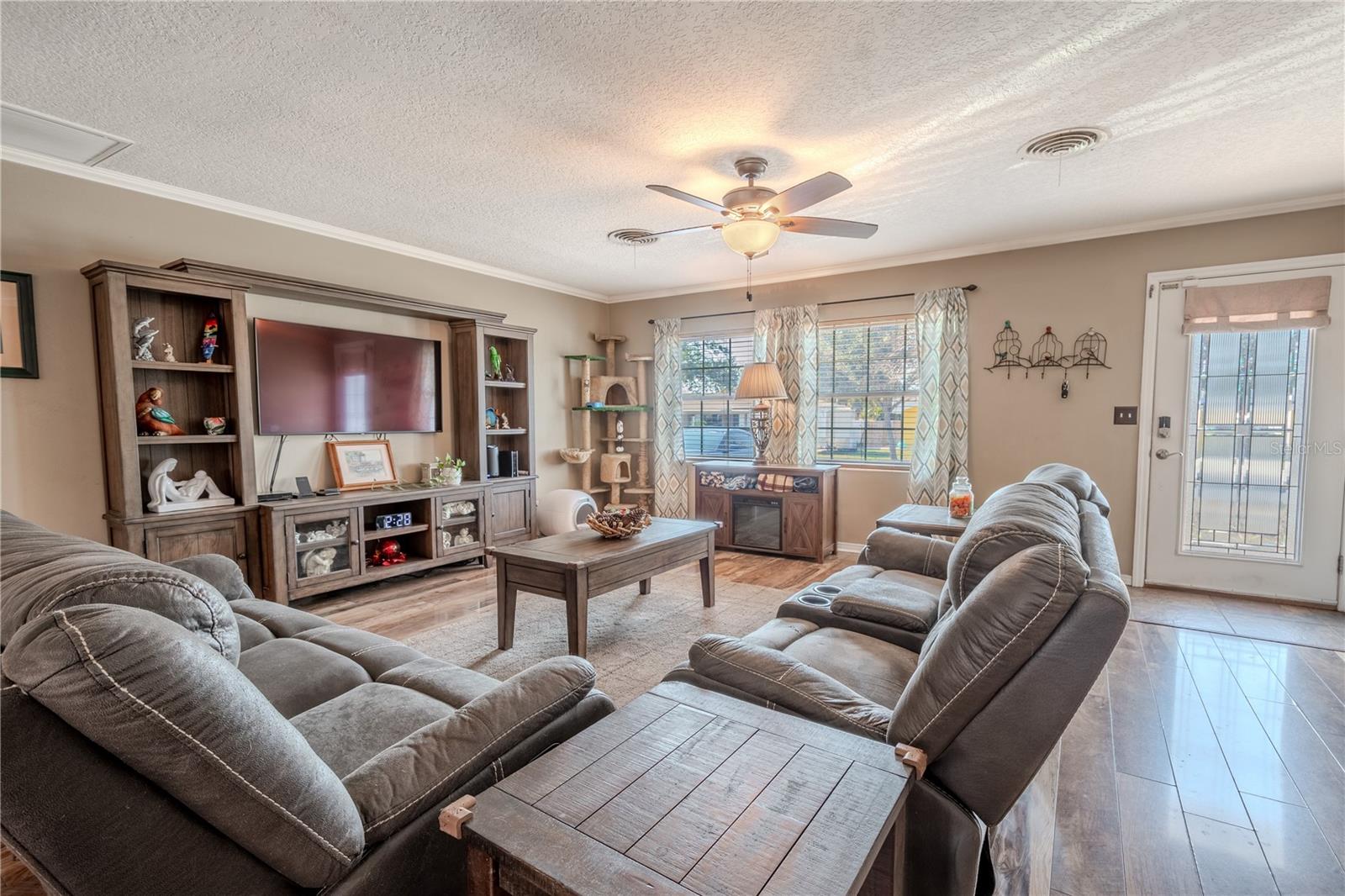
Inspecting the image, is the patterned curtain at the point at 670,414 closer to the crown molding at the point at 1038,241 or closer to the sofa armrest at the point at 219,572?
the crown molding at the point at 1038,241

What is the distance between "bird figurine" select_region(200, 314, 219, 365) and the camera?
141 inches

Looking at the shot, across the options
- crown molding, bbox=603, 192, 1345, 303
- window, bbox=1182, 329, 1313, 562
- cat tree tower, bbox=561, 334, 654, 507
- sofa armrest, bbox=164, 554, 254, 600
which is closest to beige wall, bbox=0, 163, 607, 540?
sofa armrest, bbox=164, 554, 254, 600

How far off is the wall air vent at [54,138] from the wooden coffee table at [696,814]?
11.3 feet

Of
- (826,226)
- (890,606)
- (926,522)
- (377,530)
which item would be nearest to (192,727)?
(890,606)

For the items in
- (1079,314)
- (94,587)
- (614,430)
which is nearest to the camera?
(94,587)

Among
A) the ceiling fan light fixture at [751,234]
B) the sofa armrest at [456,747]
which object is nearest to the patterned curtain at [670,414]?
the ceiling fan light fixture at [751,234]

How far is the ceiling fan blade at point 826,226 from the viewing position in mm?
2986

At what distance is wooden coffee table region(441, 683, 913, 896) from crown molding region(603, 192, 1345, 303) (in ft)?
14.7

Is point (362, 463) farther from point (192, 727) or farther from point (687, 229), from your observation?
point (192, 727)

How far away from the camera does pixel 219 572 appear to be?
242 cm

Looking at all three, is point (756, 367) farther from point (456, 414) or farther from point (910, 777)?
point (910, 777)

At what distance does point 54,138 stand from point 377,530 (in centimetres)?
259

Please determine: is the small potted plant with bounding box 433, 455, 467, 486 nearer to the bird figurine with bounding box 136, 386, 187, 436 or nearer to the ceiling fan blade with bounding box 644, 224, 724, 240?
the bird figurine with bounding box 136, 386, 187, 436

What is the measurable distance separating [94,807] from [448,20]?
2.22 m
